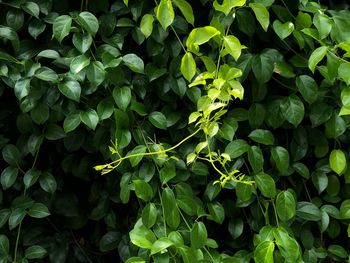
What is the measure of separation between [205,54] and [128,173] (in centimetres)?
38

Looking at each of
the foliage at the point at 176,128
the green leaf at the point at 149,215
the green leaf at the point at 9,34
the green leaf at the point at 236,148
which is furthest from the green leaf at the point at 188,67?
the green leaf at the point at 9,34

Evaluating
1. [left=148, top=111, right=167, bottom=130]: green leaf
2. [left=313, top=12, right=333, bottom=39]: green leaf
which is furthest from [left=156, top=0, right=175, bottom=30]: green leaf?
[left=313, top=12, right=333, bottom=39]: green leaf

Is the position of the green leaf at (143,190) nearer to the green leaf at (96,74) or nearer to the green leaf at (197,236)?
the green leaf at (197,236)

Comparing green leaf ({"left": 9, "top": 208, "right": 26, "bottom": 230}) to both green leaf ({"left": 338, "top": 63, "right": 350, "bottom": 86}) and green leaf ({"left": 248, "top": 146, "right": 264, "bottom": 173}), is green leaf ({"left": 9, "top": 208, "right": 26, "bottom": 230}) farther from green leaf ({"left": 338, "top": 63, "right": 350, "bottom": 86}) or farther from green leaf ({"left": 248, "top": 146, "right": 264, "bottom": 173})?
green leaf ({"left": 338, "top": 63, "right": 350, "bottom": 86})

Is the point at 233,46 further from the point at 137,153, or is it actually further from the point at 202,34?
the point at 137,153

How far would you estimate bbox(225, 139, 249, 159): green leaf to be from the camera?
1466 mm

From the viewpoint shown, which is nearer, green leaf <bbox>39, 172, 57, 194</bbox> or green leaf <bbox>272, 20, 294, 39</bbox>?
green leaf <bbox>272, 20, 294, 39</bbox>

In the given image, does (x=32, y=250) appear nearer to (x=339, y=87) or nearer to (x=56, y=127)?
(x=56, y=127)

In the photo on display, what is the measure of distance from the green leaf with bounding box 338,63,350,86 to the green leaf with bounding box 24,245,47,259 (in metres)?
0.91

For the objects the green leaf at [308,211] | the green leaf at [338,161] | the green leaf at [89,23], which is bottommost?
the green leaf at [308,211]

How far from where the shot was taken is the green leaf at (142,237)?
134 centimetres

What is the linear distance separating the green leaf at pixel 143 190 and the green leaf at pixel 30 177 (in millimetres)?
312

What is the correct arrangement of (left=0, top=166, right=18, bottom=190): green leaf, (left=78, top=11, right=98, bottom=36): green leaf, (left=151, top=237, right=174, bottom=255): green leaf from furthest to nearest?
(left=0, top=166, right=18, bottom=190): green leaf
(left=78, top=11, right=98, bottom=36): green leaf
(left=151, top=237, right=174, bottom=255): green leaf

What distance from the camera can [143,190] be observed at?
1389 millimetres
